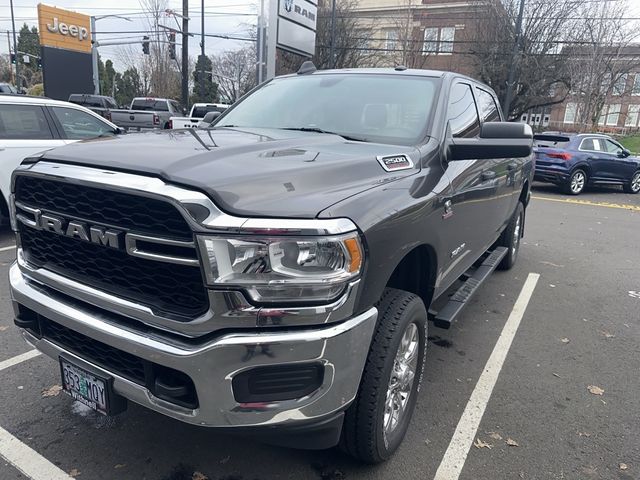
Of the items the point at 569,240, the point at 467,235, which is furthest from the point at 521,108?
the point at 467,235

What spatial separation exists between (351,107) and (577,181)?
12781mm

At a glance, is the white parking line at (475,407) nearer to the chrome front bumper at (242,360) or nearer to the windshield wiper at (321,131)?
the chrome front bumper at (242,360)

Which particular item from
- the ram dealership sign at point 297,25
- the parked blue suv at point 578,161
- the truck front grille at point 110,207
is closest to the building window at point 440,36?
the ram dealership sign at point 297,25

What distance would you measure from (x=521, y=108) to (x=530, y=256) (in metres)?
27.2

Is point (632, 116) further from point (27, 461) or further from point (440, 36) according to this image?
point (27, 461)

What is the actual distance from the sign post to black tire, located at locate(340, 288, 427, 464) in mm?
12881

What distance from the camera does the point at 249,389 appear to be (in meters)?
1.87

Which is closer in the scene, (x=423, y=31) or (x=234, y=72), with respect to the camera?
(x=423, y=31)

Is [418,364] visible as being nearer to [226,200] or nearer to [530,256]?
[226,200]

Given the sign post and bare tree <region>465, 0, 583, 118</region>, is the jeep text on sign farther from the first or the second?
bare tree <region>465, 0, 583, 118</region>

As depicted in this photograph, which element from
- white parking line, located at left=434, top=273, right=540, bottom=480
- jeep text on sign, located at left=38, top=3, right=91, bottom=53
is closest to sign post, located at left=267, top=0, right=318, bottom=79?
white parking line, located at left=434, top=273, right=540, bottom=480

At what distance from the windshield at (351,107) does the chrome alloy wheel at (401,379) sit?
3.81 ft

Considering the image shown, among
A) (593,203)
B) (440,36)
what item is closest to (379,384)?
(593,203)

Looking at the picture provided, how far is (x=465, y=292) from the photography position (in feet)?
12.3
